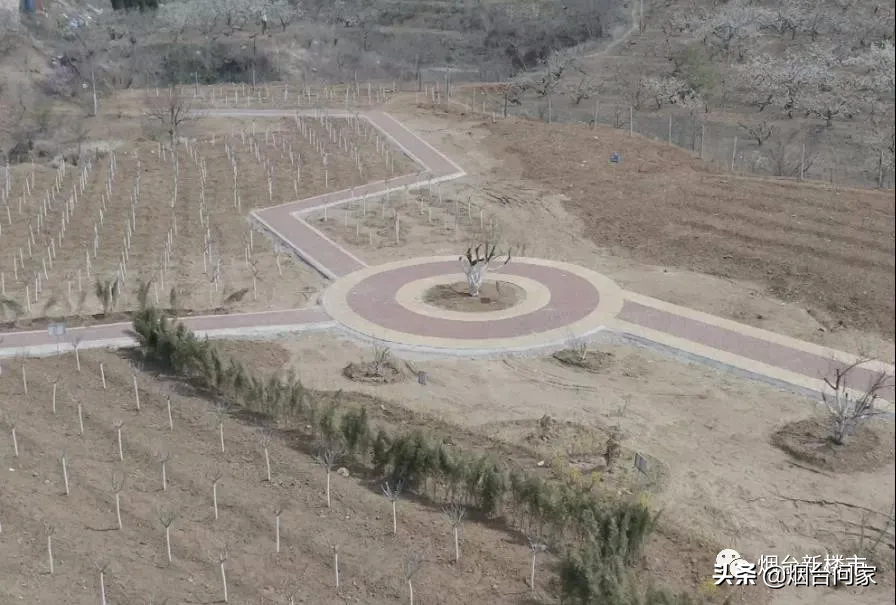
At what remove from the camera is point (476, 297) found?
24047mm

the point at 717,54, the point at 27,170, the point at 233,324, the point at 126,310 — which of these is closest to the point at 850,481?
the point at 717,54

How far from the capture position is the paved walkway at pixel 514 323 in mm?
19844

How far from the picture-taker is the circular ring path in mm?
21266

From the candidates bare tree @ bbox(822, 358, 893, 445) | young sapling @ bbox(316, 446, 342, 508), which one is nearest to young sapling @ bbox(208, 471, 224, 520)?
young sapling @ bbox(316, 446, 342, 508)

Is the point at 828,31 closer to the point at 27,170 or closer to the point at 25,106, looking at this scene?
the point at 27,170

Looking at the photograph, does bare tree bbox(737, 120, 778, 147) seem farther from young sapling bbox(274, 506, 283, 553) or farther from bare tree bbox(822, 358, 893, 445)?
Result: young sapling bbox(274, 506, 283, 553)

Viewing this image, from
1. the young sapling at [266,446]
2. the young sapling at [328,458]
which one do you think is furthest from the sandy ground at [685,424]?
the young sapling at [266,446]

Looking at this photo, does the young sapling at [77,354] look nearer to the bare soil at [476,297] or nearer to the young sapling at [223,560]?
the young sapling at [223,560]

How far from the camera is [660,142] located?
1554 inches

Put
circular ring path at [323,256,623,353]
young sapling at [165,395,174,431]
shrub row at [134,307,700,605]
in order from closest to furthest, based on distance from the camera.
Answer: shrub row at [134,307,700,605] < young sapling at [165,395,174,431] < circular ring path at [323,256,623,353]

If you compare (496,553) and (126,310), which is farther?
(126,310)

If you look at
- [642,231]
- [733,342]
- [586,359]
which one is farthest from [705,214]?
[586,359]

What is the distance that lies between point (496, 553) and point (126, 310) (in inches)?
552

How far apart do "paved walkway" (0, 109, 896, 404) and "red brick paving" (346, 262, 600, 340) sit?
0.03 m
